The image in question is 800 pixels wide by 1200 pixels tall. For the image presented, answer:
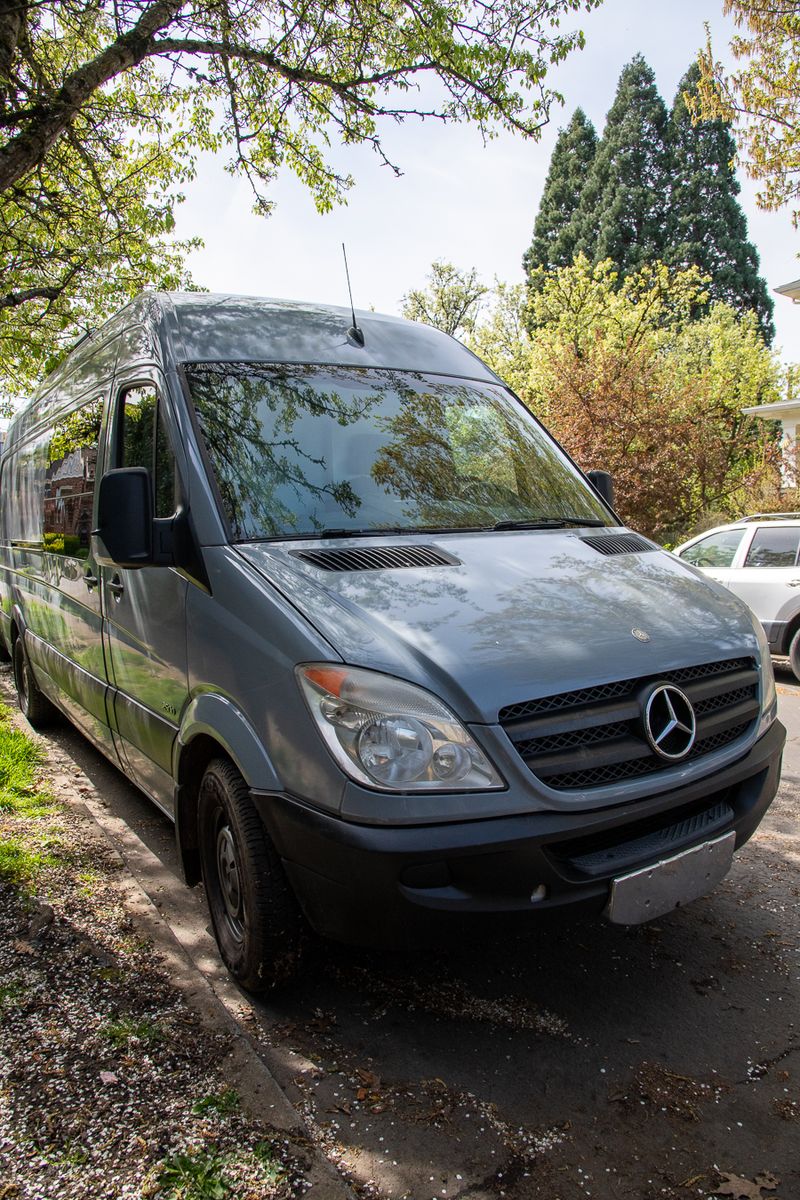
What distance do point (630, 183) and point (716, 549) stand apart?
43.0 metres

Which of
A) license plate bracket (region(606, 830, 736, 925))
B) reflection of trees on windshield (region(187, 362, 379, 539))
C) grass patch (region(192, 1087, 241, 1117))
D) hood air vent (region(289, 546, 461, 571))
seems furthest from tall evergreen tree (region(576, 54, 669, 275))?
grass patch (region(192, 1087, 241, 1117))

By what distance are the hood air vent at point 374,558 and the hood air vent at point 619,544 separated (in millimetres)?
735

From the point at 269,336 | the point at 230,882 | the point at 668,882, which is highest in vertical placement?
the point at 269,336

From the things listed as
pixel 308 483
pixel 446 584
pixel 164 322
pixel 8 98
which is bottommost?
pixel 446 584

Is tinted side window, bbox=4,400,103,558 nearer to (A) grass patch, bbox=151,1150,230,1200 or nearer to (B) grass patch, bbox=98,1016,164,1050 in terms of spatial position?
(B) grass patch, bbox=98,1016,164,1050

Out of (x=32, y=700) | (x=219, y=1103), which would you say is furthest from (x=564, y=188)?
(x=219, y=1103)

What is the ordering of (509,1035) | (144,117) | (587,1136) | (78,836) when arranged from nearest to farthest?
1. (587,1136)
2. (509,1035)
3. (78,836)
4. (144,117)

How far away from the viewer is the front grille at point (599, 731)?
2.32 m

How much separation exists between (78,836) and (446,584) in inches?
101

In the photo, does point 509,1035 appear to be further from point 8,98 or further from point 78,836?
point 8,98

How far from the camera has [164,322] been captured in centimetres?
354

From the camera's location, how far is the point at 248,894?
8.49ft

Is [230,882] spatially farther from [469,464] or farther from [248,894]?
[469,464]

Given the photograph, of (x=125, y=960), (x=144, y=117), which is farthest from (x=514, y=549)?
(x=144, y=117)
